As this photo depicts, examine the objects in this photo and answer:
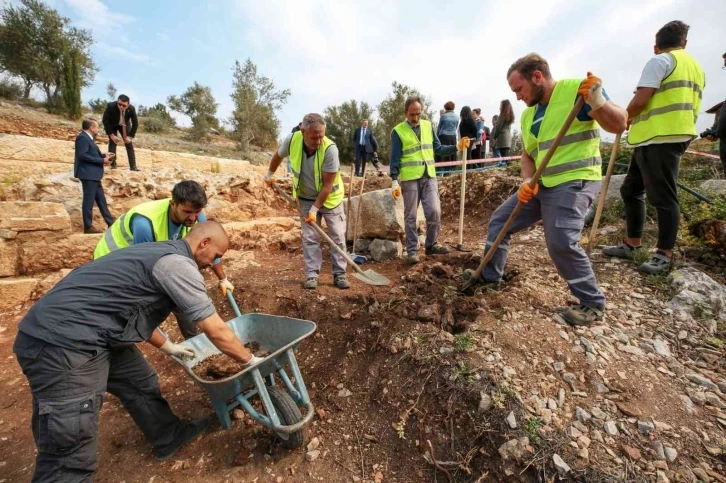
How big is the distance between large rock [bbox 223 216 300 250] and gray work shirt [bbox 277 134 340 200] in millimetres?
2332

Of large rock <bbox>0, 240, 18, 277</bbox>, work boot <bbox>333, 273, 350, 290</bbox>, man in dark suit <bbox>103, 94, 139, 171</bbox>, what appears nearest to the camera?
work boot <bbox>333, 273, 350, 290</bbox>

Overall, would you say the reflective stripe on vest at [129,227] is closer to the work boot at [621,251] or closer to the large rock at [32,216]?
the large rock at [32,216]

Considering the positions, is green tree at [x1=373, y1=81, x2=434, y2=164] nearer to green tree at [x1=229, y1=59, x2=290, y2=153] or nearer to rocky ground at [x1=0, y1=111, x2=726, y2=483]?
green tree at [x1=229, y1=59, x2=290, y2=153]

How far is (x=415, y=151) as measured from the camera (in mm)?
4320

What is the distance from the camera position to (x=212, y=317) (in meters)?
1.75

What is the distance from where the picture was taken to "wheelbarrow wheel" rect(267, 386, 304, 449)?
1.99m

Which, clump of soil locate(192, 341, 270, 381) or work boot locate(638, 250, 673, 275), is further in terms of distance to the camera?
work boot locate(638, 250, 673, 275)

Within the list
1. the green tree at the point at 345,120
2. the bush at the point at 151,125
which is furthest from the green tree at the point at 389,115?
the bush at the point at 151,125

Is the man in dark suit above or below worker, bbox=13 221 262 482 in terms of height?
above

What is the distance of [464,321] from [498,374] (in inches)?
21.1

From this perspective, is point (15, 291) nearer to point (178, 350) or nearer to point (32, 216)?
point (32, 216)

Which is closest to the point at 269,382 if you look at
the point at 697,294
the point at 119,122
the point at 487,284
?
the point at 487,284

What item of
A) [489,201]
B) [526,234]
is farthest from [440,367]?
[489,201]

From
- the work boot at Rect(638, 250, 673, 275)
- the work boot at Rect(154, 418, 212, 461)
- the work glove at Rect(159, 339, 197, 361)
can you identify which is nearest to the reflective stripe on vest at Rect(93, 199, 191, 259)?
the work glove at Rect(159, 339, 197, 361)
